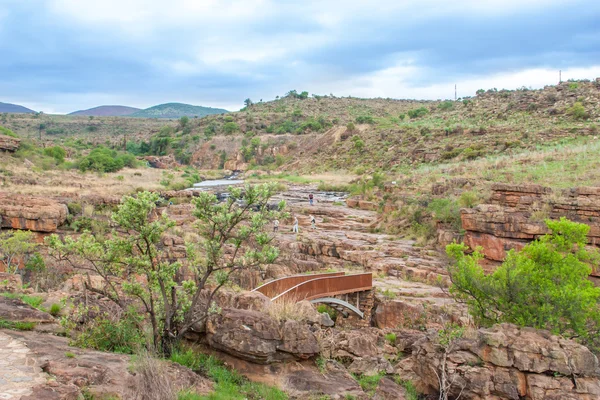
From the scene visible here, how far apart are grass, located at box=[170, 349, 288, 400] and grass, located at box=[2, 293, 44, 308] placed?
3827 mm

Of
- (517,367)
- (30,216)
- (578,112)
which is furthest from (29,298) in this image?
(578,112)

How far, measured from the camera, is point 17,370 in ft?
20.8

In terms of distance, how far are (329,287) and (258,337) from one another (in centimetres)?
848

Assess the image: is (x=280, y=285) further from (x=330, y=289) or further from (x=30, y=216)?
(x=30, y=216)

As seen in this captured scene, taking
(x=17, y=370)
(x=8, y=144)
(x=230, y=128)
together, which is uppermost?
(x=230, y=128)

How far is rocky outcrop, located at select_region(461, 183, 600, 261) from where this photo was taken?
20750mm

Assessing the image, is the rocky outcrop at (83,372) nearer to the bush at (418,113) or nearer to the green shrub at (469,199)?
the green shrub at (469,199)

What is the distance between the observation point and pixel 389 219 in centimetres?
3142

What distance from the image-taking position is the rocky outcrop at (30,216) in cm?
2600

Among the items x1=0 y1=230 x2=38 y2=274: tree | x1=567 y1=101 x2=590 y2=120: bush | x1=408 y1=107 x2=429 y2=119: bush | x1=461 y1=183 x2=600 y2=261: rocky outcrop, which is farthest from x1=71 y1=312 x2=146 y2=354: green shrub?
x1=408 y1=107 x2=429 y2=119: bush

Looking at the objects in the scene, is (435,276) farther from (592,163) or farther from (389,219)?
(592,163)

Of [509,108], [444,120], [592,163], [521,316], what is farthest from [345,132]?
[521,316]

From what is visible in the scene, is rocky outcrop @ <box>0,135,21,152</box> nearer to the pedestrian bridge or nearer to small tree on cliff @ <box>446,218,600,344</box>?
the pedestrian bridge

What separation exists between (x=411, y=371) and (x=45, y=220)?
22848 millimetres
